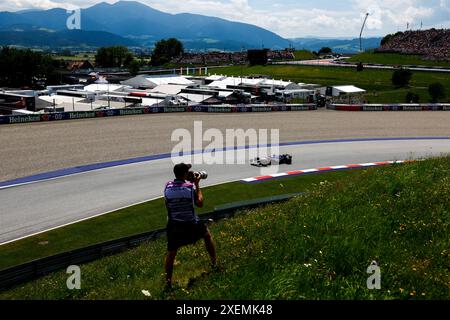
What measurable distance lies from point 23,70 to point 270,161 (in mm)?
99375

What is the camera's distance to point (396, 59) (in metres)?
126

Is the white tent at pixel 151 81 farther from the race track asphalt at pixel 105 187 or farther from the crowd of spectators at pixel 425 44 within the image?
the crowd of spectators at pixel 425 44

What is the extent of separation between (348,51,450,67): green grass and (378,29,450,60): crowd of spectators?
3126 millimetres

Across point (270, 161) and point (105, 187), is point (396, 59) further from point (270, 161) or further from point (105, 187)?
point (105, 187)

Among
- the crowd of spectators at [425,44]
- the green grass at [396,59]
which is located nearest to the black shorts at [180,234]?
the green grass at [396,59]

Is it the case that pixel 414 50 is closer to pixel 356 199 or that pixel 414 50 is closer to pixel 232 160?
pixel 232 160

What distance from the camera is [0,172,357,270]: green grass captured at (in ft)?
46.6

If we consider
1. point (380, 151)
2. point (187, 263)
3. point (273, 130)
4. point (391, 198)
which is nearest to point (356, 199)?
point (391, 198)

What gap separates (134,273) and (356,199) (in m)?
5.72

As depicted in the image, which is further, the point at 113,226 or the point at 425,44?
the point at 425,44

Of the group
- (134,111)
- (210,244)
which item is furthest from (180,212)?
(134,111)

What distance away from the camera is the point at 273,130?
130 ft

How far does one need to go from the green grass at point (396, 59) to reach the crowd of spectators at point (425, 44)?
10.3 ft

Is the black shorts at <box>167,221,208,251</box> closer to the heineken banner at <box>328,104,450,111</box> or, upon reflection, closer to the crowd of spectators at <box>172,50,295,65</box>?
the heineken banner at <box>328,104,450,111</box>
